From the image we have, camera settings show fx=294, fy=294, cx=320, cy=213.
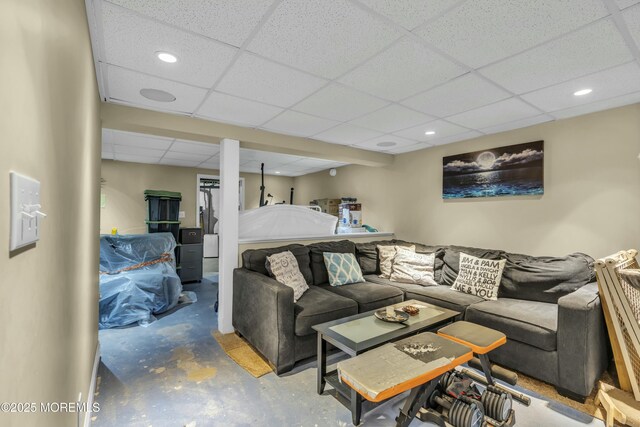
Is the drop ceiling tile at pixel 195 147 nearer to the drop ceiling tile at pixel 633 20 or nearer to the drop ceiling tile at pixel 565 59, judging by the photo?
the drop ceiling tile at pixel 565 59

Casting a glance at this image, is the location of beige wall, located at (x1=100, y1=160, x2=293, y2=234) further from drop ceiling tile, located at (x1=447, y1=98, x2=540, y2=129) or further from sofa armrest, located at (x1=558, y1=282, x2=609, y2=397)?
sofa armrest, located at (x1=558, y1=282, x2=609, y2=397)

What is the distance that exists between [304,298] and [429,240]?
225 centimetres

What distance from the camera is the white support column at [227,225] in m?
3.14

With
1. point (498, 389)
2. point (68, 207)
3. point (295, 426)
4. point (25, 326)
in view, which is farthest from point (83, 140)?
point (498, 389)

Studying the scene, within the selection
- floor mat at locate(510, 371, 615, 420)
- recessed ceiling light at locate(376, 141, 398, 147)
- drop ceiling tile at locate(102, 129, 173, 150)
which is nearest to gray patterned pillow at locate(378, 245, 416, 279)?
recessed ceiling light at locate(376, 141, 398, 147)

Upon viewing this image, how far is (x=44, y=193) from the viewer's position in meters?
0.81

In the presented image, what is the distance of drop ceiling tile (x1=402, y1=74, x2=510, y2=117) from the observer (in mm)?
2184

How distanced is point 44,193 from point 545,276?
345 cm

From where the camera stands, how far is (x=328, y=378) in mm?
2094

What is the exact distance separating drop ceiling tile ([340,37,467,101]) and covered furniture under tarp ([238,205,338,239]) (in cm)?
194

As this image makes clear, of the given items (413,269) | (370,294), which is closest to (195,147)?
(370,294)

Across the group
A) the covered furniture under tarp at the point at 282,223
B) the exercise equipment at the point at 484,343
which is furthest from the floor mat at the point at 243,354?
the exercise equipment at the point at 484,343

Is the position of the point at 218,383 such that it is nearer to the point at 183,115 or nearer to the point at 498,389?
the point at 498,389

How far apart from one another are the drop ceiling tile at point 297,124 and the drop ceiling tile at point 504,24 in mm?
1467
